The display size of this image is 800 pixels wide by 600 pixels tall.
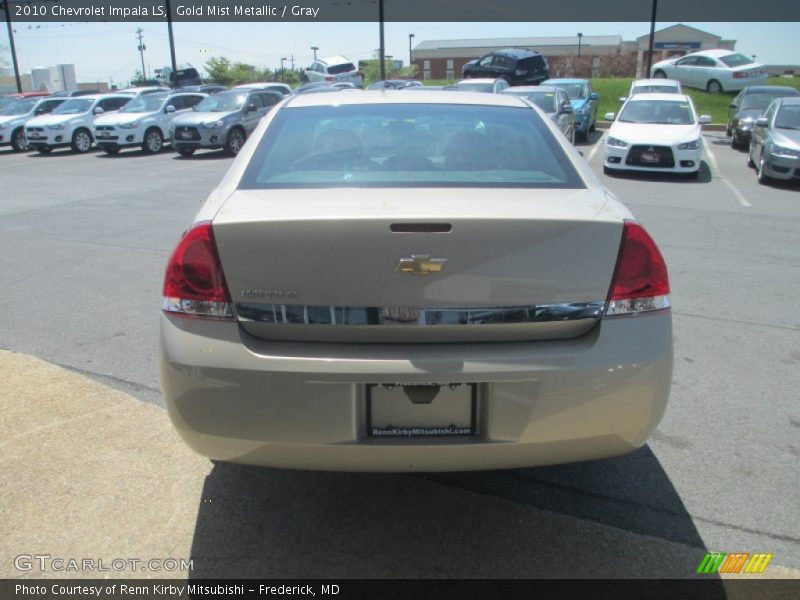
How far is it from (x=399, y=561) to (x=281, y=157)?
1.81 metres

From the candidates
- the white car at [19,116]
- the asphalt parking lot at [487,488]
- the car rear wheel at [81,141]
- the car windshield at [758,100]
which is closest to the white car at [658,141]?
the car windshield at [758,100]

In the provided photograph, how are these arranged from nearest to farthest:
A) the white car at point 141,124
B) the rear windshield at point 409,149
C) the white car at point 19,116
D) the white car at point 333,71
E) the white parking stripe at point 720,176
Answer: the rear windshield at point 409,149 → the white parking stripe at point 720,176 → the white car at point 141,124 → the white car at point 19,116 → the white car at point 333,71

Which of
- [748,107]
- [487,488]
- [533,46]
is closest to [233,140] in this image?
[748,107]

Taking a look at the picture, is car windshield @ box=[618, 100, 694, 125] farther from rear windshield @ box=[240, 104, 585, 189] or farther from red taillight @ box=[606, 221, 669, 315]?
red taillight @ box=[606, 221, 669, 315]

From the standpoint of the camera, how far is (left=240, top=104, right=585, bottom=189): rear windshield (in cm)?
307

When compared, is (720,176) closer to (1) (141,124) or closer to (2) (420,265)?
(2) (420,265)

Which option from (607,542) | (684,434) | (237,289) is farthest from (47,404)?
(684,434)

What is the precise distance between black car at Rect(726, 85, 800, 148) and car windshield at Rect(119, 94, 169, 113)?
1667 centimetres

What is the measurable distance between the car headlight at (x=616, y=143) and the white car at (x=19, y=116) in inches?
708

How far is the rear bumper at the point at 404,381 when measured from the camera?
8.07 feet

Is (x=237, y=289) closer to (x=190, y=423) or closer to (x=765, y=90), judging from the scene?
(x=190, y=423)

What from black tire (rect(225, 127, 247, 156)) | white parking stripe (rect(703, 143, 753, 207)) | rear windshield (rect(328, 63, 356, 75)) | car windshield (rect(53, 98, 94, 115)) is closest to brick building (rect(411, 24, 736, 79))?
rear windshield (rect(328, 63, 356, 75))

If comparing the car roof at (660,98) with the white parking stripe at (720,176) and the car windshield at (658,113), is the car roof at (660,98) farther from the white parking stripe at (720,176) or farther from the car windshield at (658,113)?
the white parking stripe at (720,176)

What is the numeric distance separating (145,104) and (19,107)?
19.5 feet
